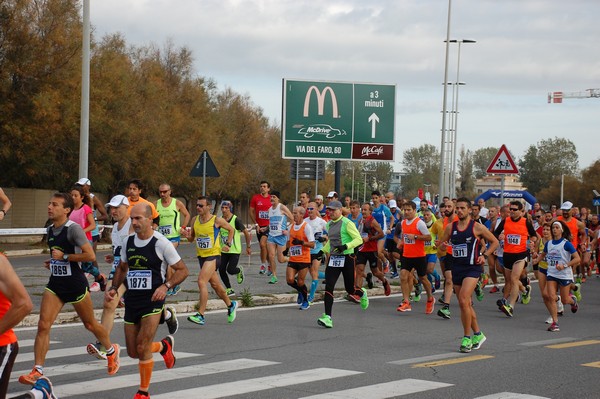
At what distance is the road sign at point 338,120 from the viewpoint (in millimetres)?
30516

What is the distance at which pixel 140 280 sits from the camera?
906cm

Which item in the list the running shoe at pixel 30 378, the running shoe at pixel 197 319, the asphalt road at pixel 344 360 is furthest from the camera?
the running shoe at pixel 197 319

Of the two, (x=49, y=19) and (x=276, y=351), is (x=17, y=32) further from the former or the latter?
(x=276, y=351)

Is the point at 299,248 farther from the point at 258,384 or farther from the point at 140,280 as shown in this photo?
the point at 140,280

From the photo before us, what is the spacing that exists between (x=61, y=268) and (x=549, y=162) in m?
Result: 163

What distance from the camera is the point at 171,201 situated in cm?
1700

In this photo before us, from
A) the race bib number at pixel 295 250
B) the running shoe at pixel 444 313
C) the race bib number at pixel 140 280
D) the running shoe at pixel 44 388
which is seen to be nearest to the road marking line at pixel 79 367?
the race bib number at pixel 140 280

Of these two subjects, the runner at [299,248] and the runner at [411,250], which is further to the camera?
the runner at [411,250]

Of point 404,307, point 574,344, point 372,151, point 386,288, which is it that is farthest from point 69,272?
point 372,151

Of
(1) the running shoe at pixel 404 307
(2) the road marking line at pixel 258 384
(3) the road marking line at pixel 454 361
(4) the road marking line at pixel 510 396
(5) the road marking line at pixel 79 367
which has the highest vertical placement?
(4) the road marking line at pixel 510 396

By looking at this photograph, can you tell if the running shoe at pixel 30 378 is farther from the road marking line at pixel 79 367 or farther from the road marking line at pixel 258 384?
the road marking line at pixel 258 384

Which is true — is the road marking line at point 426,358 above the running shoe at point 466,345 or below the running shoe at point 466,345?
below

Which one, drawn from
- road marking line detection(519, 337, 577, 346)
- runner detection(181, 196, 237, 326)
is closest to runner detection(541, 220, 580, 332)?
road marking line detection(519, 337, 577, 346)

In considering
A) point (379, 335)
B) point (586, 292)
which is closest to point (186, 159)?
point (586, 292)
